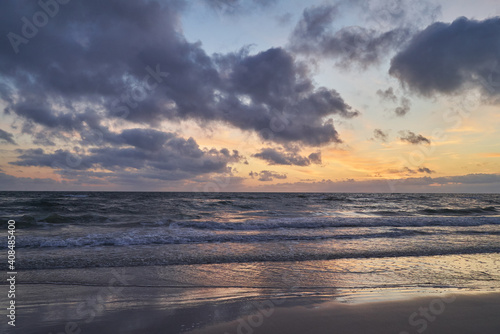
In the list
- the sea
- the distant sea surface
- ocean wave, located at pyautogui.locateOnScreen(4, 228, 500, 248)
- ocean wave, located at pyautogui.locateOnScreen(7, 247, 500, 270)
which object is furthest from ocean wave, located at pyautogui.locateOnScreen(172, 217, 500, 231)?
ocean wave, located at pyautogui.locateOnScreen(7, 247, 500, 270)

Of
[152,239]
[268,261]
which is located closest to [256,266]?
[268,261]

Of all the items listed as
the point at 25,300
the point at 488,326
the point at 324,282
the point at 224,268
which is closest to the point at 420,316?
the point at 488,326

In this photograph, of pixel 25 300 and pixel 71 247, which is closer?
pixel 25 300

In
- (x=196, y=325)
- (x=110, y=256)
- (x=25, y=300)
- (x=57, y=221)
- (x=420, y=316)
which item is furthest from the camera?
(x=57, y=221)

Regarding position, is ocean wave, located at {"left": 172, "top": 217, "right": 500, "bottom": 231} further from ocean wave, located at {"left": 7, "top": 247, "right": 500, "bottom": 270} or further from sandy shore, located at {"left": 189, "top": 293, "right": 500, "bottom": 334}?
sandy shore, located at {"left": 189, "top": 293, "right": 500, "bottom": 334}

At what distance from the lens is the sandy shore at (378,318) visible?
4.57m

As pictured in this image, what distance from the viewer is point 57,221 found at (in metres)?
21.4

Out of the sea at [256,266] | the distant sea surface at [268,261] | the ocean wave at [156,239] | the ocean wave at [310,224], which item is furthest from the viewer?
the ocean wave at [310,224]

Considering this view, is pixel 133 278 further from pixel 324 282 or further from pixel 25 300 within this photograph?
pixel 324 282

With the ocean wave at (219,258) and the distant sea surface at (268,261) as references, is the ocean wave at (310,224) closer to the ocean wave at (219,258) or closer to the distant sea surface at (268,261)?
the distant sea surface at (268,261)

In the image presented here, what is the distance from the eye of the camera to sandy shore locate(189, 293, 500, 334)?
4.57m

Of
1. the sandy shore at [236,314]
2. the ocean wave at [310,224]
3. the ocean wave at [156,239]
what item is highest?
the sandy shore at [236,314]

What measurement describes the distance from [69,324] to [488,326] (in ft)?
25.9

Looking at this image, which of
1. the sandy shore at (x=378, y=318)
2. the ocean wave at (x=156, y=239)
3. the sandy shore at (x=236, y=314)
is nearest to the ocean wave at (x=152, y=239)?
the ocean wave at (x=156, y=239)
